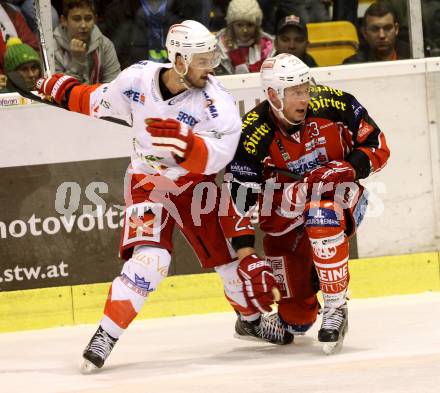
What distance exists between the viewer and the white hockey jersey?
4.87 meters

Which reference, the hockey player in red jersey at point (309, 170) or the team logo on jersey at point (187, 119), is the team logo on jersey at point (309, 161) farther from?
the team logo on jersey at point (187, 119)

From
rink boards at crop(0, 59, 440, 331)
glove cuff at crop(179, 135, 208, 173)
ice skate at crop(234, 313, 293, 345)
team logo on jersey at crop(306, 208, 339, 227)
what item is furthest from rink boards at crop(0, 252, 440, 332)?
glove cuff at crop(179, 135, 208, 173)

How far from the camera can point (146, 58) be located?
255 inches

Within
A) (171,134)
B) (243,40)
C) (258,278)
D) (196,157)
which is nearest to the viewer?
(171,134)

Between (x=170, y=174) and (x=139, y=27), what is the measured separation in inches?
62.7

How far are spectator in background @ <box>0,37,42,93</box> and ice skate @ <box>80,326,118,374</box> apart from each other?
1961mm

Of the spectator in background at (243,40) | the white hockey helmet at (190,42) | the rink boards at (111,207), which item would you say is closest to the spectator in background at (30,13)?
the rink boards at (111,207)

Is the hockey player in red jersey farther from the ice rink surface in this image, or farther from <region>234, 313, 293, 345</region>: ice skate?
the ice rink surface

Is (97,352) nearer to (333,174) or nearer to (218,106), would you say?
(218,106)

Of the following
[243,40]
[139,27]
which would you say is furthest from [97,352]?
[243,40]

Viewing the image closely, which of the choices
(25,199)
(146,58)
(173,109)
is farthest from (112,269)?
(173,109)

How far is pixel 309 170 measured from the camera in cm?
→ 529

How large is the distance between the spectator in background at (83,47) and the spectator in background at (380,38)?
1365 millimetres

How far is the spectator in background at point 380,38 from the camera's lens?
6617 millimetres
